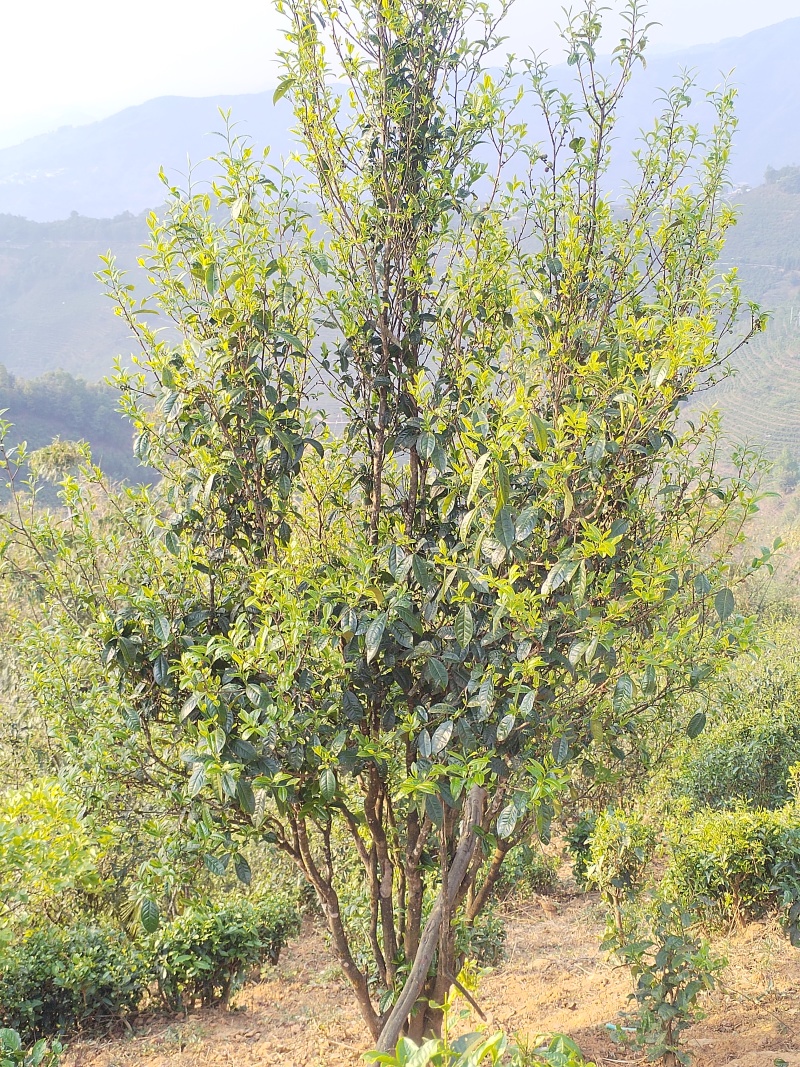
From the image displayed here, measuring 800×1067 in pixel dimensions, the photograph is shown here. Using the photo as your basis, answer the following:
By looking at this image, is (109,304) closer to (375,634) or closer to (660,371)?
(375,634)

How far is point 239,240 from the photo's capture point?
240 centimetres

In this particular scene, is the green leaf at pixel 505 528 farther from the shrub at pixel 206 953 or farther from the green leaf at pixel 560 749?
the shrub at pixel 206 953

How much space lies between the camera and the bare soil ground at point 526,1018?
13.6ft

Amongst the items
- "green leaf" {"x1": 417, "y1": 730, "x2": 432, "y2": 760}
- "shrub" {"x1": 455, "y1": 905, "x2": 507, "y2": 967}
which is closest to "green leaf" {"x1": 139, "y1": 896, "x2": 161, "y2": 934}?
"green leaf" {"x1": 417, "y1": 730, "x2": 432, "y2": 760}

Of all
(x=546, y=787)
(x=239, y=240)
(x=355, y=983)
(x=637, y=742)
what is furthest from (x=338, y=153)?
(x=355, y=983)

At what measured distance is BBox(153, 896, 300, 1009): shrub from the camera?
217 inches

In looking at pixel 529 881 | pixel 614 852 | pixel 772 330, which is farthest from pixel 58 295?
pixel 614 852

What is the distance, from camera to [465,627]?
2.20 m

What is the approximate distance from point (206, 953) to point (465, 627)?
467 cm

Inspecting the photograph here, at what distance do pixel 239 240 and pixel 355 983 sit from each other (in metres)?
2.86

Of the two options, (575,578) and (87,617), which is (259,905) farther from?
(575,578)

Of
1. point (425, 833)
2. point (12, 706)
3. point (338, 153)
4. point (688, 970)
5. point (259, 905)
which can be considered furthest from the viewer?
point (12, 706)

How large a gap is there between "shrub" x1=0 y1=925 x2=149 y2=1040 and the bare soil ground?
0.72ft

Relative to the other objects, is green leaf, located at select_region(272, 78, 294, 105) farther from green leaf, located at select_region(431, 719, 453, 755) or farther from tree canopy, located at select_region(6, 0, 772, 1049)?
green leaf, located at select_region(431, 719, 453, 755)
